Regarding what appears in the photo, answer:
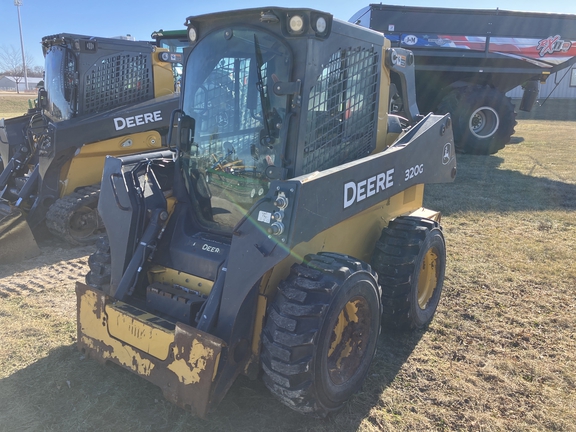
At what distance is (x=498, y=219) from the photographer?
688 centimetres

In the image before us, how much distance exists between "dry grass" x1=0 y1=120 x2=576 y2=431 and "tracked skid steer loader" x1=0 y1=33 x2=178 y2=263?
19.6 inches

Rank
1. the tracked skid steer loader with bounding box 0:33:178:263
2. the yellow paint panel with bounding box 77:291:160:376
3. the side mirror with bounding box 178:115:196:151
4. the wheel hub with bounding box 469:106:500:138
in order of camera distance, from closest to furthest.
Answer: the yellow paint panel with bounding box 77:291:160:376, the side mirror with bounding box 178:115:196:151, the tracked skid steer loader with bounding box 0:33:178:263, the wheel hub with bounding box 469:106:500:138

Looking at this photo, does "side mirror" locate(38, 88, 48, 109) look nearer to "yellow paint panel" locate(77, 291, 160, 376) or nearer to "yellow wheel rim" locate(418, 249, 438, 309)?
"yellow paint panel" locate(77, 291, 160, 376)

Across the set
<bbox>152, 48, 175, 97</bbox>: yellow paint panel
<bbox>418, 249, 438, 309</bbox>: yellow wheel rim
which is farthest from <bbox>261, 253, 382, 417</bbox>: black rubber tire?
<bbox>152, 48, 175, 97</bbox>: yellow paint panel

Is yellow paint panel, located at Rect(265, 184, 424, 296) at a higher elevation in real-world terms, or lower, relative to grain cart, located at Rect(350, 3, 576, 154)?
lower

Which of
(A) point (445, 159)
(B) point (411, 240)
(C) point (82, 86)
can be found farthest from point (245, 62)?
(C) point (82, 86)

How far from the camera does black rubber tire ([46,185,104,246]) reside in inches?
229

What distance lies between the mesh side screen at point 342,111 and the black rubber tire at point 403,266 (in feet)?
2.23

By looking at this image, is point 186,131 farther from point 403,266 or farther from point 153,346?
point 403,266

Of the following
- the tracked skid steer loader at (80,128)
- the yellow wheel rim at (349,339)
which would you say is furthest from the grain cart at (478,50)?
the yellow wheel rim at (349,339)

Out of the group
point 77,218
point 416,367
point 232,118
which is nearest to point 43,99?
point 77,218

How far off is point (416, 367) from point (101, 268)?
2.38 metres

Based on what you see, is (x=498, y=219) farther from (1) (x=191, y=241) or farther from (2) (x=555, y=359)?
(1) (x=191, y=241)

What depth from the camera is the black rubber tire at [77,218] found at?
5816 millimetres
